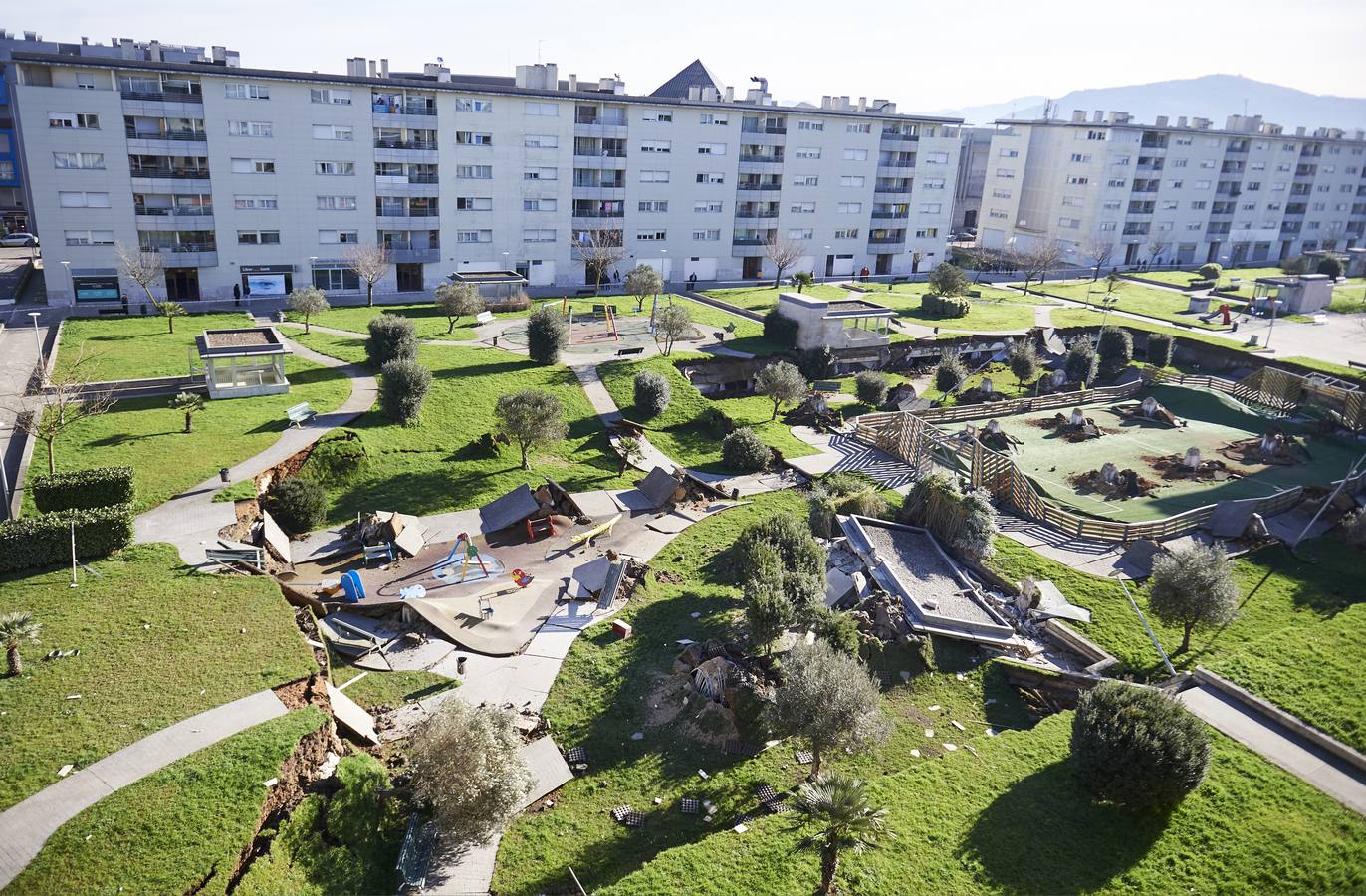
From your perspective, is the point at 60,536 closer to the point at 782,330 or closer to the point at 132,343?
the point at 132,343

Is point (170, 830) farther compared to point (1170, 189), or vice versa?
point (1170, 189)

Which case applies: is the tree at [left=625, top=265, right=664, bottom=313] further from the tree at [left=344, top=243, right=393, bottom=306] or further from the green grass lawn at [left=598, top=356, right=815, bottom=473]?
the tree at [left=344, top=243, right=393, bottom=306]

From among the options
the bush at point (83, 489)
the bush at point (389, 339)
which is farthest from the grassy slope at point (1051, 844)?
the bush at point (389, 339)

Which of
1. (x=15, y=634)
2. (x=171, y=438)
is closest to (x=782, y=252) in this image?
(x=171, y=438)

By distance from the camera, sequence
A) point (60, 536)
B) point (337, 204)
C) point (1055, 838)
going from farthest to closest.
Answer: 1. point (337, 204)
2. point (60, 536)
3. point (1055, 838)

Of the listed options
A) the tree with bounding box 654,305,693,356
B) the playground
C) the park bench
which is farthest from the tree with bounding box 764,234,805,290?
the park bench

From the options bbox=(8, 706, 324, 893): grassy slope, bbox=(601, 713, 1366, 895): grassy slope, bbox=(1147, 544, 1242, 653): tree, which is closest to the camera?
bbox=(8, 706, 324, 893): grassy slope

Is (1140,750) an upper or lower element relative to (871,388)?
lower
